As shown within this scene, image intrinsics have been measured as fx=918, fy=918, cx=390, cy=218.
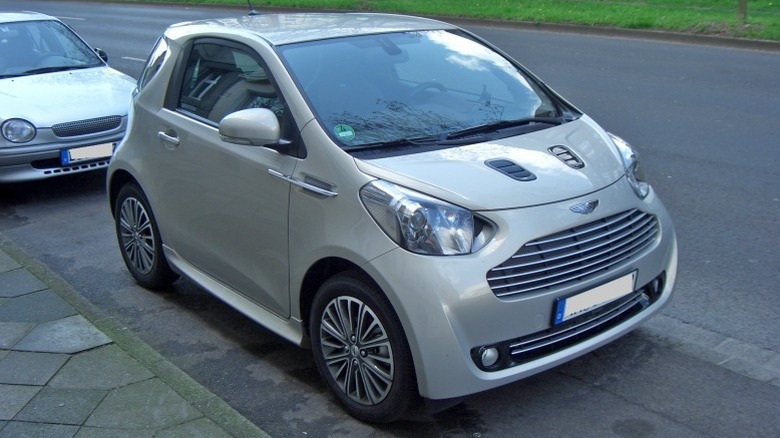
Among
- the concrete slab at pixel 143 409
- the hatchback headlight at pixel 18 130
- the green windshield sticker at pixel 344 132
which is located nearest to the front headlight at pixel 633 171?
the green windshield sticker at pixel 344 132

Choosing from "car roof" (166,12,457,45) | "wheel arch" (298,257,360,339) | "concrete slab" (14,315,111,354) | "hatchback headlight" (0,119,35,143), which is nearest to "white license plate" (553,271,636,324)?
"wheel arch" (298,257,360,339)

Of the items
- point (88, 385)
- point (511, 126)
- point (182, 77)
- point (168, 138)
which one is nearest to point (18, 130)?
point (182, 77)

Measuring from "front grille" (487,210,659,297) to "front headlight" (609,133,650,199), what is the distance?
0.69ft

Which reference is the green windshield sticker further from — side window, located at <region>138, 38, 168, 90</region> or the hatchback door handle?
side window, located at <region>138, 38, 168, 90</region>

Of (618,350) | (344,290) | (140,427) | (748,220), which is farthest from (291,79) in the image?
(748,220)

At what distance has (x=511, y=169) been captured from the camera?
418 cm

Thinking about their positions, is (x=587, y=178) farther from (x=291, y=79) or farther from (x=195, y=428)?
(x=195, y=428)

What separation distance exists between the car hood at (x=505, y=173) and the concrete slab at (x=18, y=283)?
2.85 metres

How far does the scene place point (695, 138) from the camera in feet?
29.5

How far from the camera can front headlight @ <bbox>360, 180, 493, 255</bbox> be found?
150 inches

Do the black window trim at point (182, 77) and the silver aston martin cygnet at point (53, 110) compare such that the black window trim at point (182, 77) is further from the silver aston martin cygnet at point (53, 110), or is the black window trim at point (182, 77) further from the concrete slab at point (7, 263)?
the silver aston martin cygnet at point (53, 110)

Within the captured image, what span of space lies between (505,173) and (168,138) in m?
2.23

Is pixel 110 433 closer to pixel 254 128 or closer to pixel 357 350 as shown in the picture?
pixel 357 350

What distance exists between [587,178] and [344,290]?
1.23 metres
